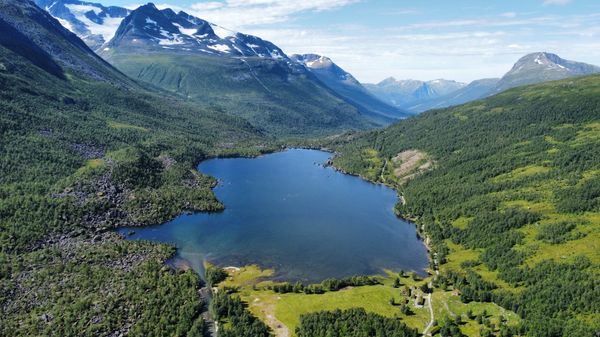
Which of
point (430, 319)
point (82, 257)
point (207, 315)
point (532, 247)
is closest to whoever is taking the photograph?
point (207, 315)

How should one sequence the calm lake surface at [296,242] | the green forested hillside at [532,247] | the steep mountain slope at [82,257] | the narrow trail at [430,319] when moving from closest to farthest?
the steep mountain slope at [82,257] → the narrow trail at [430,319] → the green forested hillside at [532,247] → the calm lake surface at [296,242]

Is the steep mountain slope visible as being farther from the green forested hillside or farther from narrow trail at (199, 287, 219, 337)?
the green forested hillside

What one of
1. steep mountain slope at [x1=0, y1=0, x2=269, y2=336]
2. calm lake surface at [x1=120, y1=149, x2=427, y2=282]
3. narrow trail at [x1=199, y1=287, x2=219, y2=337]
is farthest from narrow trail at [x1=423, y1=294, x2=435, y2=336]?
steep mountain slope at [x1=0, y1=0, x2=269, y2=336]

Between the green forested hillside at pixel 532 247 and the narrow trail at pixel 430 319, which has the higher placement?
the green forested hillside at pixel 532 247

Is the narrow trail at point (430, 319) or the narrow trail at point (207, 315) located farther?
the narrow trail at point (430, 319)

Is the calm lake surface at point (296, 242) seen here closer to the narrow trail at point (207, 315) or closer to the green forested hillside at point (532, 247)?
the green forested hillside at point (532, 247)

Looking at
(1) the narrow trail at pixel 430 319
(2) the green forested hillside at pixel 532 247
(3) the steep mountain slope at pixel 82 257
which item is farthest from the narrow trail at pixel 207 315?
(2) the green forested hillside at pixel 532 247

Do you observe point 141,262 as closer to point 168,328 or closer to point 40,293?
point 40,293

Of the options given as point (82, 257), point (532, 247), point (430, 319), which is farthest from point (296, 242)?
point (532, 247)

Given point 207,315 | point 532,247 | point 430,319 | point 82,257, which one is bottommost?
point 430,319

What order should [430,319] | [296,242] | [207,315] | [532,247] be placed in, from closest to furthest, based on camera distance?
1. [207,315]
2. [430,319]
3. [532,247]
4. [296,242]

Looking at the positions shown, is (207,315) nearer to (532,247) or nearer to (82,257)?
(82,257)

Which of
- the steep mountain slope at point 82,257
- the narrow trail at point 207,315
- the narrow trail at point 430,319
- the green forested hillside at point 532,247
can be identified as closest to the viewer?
the steep mountain slope at point 82,257
